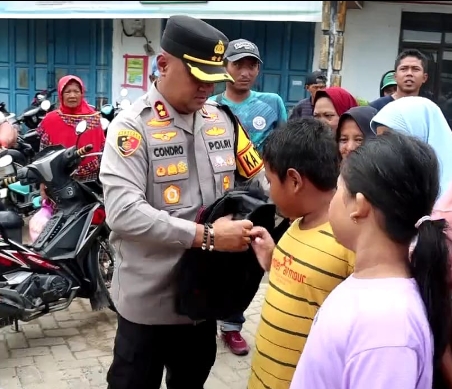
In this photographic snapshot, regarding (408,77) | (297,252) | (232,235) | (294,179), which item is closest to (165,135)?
(232,235)

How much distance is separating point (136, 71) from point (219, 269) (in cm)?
780

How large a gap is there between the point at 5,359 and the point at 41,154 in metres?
1.33

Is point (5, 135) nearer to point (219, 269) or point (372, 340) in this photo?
point (219, 269)

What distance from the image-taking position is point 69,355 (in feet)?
11.7

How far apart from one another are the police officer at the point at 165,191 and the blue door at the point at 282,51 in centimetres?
660

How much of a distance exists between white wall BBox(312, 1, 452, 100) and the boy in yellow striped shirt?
6.65 meters

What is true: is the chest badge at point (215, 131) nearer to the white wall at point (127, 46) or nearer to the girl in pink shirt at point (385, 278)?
the girl in pink shirt at point (385, 278)

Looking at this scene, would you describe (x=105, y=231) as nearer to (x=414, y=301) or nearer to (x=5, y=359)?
(x=5, y=359)

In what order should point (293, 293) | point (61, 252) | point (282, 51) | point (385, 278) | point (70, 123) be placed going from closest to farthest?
1. point (385, 278)
2. point (293, 293)
3. point (61, 252)
4. point (70, 123)
5. point (282, 51)

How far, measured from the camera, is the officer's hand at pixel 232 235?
1.95 metres

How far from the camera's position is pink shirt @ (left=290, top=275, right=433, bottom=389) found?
44.2 inches

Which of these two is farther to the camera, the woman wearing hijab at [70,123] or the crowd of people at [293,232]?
the woman wearing hijab at [70,123]

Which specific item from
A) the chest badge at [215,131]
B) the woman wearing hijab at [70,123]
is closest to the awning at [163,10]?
the woman wearing hijab at [70,123]

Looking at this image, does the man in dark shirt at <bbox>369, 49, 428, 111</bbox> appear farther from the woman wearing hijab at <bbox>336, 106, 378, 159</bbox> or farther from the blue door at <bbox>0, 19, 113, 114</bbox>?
the blue door at <bbox>0, 19, 113, 114</bbox>
